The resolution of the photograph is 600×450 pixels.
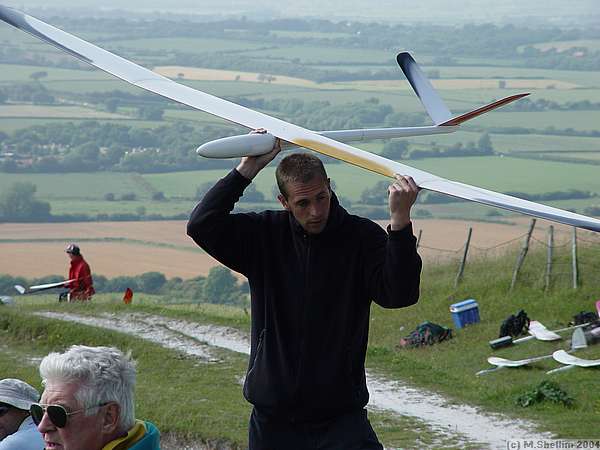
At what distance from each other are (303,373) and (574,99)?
9670 cm

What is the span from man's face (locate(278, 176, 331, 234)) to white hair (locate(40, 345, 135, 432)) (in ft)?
4.34

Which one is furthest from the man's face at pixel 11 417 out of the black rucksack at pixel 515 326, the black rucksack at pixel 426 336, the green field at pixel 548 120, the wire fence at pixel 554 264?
the green field at pixel 548 120

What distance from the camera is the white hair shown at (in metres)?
4.39

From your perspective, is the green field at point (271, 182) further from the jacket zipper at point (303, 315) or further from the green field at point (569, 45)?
the green field at point (569, 45)

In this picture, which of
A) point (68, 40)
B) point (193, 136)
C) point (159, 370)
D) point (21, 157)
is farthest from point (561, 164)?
point (68, 40)

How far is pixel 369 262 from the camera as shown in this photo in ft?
17.9

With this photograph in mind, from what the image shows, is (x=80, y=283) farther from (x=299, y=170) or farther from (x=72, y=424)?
(x=72, y=424)

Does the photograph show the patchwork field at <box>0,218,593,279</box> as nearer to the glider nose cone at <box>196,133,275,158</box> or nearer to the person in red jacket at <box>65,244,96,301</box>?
the person in red jacket at <box>65,244,96,301</box>

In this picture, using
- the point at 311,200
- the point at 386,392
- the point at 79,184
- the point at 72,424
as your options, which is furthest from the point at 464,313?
the point at 79,184

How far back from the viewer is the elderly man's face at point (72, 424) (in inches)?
174

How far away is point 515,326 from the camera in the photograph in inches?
728

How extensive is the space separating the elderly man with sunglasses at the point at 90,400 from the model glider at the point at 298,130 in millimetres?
1465

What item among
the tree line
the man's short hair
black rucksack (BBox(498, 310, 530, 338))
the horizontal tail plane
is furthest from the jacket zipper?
the tree line

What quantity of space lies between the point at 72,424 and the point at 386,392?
9462 mm
